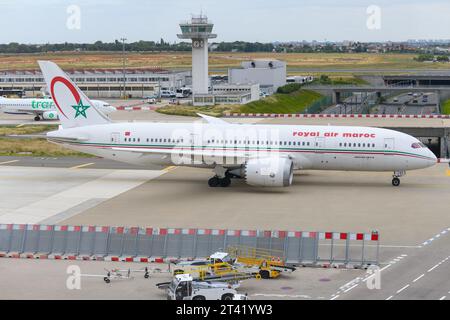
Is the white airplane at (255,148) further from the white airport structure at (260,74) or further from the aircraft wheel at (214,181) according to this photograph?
the white airport structure at (260,74)

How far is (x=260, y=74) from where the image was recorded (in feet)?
509

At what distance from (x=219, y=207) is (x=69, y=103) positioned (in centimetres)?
1531

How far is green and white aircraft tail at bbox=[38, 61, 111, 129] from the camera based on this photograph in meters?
56.1

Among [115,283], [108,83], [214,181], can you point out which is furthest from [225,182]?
[108,83]

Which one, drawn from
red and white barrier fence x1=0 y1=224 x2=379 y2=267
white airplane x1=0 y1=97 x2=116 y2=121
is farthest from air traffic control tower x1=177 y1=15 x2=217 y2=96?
red and white barrier fence x1=0 y1=224 x2=379 y2=267

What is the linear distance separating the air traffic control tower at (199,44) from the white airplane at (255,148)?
2514 inches

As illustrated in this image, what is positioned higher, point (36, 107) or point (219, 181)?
point (36, 107)

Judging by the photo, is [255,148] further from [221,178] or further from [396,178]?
[396,178]

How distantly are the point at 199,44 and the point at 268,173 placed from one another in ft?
235

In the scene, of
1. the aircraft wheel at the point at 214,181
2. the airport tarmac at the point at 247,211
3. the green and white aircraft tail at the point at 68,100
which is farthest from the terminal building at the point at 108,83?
the aircraft wheel at the point at 214,181

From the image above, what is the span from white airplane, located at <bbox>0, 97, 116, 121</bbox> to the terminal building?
1640 inches

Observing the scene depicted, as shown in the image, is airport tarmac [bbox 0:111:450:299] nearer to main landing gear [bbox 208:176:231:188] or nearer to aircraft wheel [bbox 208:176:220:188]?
aircraft wheel [bbox 208:176:220:188]

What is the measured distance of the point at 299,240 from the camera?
35.8 meters
